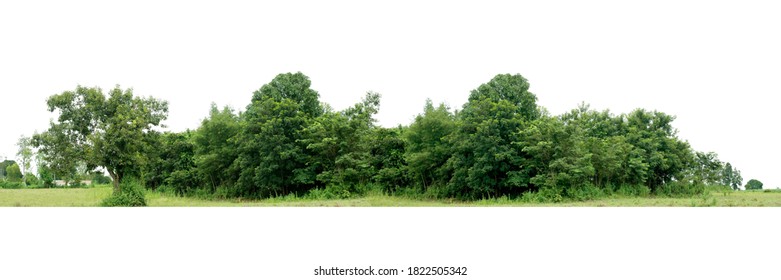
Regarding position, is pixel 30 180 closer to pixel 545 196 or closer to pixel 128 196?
pixel 128 196

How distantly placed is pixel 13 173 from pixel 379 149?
470 inches

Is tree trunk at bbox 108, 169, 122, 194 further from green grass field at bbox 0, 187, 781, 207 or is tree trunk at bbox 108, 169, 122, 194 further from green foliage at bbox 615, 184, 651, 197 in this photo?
green foliage at bbox 615, 184, 651, 197

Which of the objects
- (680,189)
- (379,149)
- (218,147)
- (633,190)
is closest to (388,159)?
(379,149)

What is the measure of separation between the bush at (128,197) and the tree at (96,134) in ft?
0.71

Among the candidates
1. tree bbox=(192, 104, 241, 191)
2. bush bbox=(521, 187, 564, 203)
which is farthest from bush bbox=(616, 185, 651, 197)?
tree bbox=(192, 104, 241, 191)

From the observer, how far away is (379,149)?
1872cm

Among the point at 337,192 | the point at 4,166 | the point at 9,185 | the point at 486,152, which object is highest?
the point at 486,152

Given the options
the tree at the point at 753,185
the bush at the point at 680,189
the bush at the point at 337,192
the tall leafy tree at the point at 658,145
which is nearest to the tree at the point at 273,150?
the bush at the point at 337,192

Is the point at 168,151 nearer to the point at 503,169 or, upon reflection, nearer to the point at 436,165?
the point at 436,165

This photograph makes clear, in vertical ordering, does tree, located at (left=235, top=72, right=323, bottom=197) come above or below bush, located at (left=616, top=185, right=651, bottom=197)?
above

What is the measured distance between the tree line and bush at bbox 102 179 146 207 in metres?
0.24

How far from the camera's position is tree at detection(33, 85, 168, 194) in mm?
14000

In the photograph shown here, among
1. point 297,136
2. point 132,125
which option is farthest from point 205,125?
point 132,125

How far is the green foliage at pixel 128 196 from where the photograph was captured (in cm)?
1411
